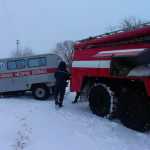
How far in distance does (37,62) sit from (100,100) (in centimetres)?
625

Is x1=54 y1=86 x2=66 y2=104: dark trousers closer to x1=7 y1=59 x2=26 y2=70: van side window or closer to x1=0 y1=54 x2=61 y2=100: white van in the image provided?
x1=0 y1=54 x2=61 y2=100: white van

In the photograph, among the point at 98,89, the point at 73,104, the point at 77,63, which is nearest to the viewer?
the point at 98,89

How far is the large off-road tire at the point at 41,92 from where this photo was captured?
1616 cm

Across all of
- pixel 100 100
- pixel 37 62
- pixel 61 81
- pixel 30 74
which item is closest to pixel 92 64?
pixel 100 100

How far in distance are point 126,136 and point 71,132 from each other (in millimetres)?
1347

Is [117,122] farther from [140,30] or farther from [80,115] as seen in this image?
[140,30]

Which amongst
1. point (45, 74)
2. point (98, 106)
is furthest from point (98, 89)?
point (45, 74)

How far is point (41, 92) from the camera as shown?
16203mm

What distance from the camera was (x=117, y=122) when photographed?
9.88m

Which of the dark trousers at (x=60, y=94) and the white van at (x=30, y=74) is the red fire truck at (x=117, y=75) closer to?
the dark trousers at (x=60, y=94)

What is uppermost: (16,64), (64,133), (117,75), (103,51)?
(103,51)

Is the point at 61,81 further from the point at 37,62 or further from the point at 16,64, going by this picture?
the point at 16,64

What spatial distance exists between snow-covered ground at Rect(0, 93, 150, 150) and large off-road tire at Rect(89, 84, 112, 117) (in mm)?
232

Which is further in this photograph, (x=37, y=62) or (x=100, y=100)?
(x=37, y=62)
